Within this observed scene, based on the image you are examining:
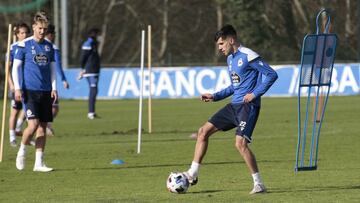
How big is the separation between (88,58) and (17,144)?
750 cm

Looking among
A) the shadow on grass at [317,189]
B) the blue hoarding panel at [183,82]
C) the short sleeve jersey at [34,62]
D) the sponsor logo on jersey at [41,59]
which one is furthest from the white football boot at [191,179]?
the blue hoarding panel at [183,82]

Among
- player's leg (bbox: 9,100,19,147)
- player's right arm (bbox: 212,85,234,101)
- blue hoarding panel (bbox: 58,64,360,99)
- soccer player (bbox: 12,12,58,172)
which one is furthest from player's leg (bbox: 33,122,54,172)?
blue hoarding panel (bbox: 58,64,360,99)

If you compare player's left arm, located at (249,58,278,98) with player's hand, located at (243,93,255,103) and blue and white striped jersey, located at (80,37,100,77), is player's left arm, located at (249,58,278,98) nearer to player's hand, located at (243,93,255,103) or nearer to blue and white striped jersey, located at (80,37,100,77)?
player's hand, located at (243,93,255,103)

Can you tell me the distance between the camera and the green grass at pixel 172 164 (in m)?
11.7

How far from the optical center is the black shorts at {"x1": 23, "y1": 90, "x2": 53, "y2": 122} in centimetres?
1446

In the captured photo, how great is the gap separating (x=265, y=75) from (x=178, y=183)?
158 cm

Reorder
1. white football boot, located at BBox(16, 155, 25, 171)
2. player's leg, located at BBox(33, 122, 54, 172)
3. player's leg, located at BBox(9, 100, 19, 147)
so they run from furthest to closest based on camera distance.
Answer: player's leg, located at BBox(9, 100, 19, 147) < white football boot, located at BBox(16, 155, 25, 171) < player's leg, located at BBox(33, 122, 54, 172)

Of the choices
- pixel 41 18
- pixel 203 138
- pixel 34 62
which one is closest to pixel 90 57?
pixel 34 62

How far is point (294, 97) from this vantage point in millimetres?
35750

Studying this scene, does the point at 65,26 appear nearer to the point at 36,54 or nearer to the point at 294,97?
the point at 294,97

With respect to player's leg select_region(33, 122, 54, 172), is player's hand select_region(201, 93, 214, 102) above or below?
above

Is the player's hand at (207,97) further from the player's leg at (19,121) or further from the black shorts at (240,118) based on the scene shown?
the player's leg at (19,121)

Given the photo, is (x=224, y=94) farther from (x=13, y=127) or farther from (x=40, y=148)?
(x=13, y=127)

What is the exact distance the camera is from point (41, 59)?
14617mm
